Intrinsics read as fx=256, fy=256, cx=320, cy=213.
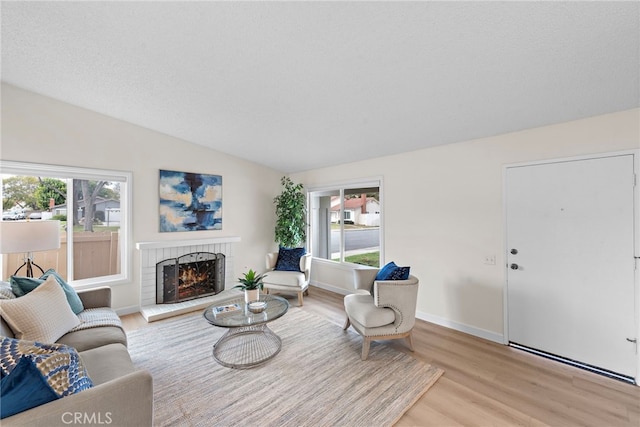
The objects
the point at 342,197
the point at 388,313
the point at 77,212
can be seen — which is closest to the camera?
the point at 388,313

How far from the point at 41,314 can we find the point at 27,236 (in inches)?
42.6

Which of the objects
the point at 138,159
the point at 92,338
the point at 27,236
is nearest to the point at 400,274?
the point at 92,338

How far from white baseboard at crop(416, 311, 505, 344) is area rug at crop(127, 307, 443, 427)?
1.01 meters

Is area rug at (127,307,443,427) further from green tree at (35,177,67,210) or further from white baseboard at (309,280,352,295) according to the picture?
green tree at (35,177,67,210)

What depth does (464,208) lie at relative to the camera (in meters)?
3.12

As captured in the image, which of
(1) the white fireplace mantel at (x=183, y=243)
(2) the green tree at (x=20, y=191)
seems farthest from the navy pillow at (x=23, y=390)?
(2) the green tree at (x=20, y=191)

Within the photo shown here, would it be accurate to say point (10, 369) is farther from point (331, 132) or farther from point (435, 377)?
point (331, 132)

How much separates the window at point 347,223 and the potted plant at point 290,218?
29cm

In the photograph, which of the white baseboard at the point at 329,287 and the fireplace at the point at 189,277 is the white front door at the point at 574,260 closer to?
the white baseboard at the point at 329,287

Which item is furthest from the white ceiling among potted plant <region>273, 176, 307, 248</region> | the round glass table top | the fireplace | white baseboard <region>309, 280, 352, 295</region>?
white baseboard <region>309, 280, 352, 295</region>

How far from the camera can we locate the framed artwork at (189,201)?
4.03m

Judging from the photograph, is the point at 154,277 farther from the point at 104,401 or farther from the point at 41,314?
the point at 104,401

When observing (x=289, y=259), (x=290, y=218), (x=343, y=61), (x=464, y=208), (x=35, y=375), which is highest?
(x=343, y=61)

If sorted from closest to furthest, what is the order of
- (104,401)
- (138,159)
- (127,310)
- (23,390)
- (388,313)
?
(23,390) → (104,401) → (388,313) → (127,310) → (138,159)
